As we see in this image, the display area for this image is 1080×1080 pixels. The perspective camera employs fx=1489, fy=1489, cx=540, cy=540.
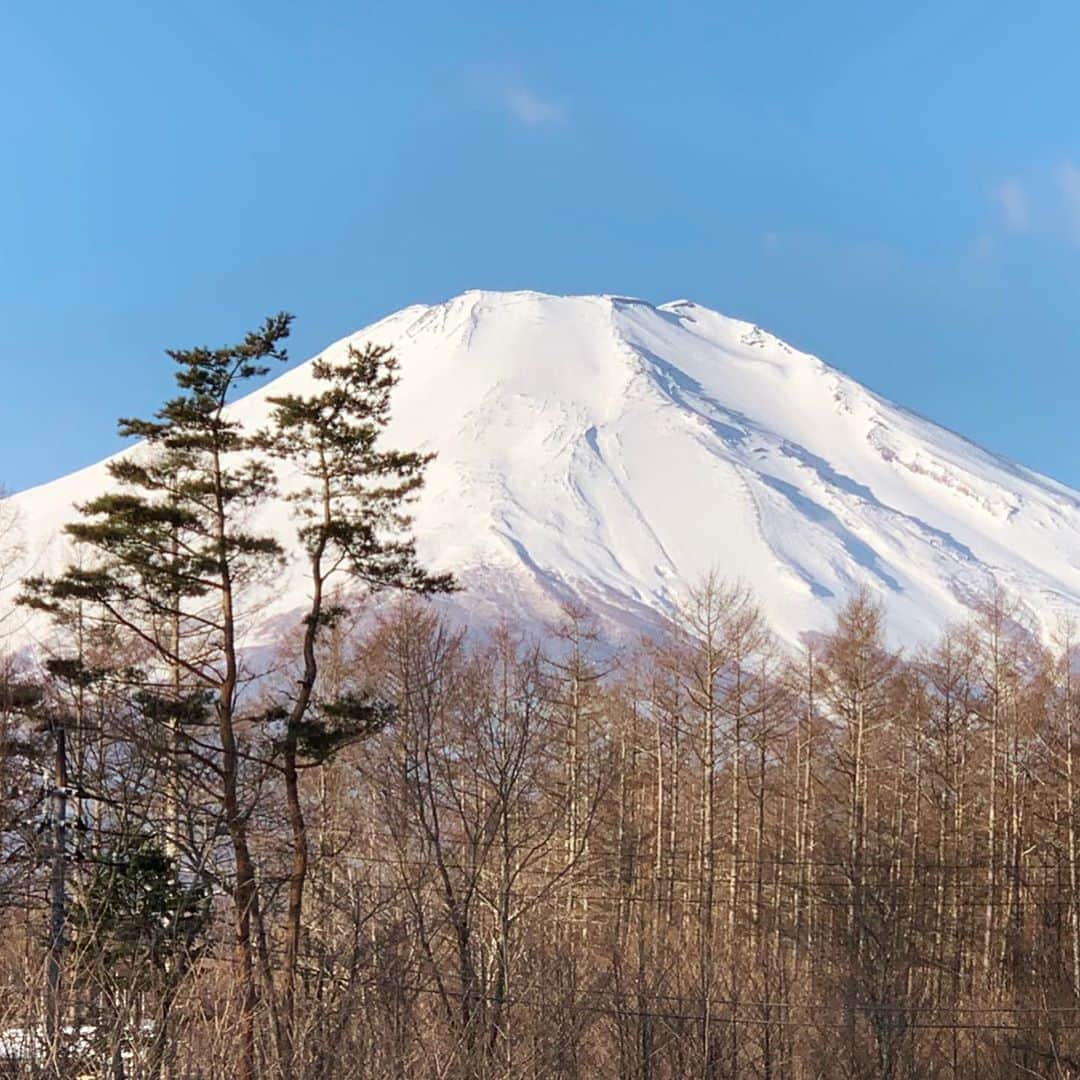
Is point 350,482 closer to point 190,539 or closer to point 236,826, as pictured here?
point 190,539

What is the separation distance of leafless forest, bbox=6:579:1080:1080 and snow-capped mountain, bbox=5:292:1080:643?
248 ft

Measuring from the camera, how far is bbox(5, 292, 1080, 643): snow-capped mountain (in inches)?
5374

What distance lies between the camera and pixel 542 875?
25.4m

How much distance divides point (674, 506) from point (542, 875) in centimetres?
13209

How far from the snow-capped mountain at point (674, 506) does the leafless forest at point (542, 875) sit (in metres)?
75.7

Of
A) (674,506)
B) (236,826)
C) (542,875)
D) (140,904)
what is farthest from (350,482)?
(674,506)

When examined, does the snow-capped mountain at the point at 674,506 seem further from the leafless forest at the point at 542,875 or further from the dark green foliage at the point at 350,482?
the dark green foliage at the point at 350,482

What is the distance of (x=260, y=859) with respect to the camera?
2252 cm

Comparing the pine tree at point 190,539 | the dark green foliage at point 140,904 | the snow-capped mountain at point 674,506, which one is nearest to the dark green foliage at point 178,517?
the pine tree at point 190,539

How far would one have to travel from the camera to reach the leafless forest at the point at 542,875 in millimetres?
16812

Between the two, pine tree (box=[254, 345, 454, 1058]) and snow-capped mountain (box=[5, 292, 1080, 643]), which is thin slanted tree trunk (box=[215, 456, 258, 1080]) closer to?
pine tree (box=[254, 345, 454, 1058])

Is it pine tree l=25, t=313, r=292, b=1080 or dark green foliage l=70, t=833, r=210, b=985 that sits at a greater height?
pine tree l=25, t=313, r=292, b=1080

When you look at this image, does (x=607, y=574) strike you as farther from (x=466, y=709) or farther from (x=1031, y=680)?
(x=466, y=709)

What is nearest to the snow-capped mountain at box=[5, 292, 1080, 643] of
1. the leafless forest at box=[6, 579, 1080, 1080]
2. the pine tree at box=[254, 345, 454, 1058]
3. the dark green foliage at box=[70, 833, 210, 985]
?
the leafless forest at box=[6, 579, 1080, 1080]
